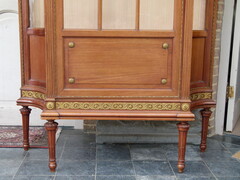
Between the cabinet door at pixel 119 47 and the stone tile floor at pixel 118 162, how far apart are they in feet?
1.90

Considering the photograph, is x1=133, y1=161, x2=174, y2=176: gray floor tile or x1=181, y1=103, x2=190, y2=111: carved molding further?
x1=133, y1=161, x2=174, y2=176: gray floor tile

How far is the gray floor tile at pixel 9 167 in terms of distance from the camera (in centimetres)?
251

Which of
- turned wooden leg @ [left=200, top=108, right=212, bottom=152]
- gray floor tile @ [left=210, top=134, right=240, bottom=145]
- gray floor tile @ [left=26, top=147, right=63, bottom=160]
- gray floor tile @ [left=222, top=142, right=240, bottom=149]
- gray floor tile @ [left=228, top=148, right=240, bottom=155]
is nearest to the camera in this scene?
gray floor tile @ [left=26, top=147, right=63, bottom=160]

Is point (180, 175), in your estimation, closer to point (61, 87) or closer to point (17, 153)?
point (61, 87)

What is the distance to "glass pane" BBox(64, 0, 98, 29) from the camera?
2.30m

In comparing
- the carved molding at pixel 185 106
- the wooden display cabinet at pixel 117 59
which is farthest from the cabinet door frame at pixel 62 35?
the carved molding at pixel 185 106

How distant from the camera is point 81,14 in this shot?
2.31 metres

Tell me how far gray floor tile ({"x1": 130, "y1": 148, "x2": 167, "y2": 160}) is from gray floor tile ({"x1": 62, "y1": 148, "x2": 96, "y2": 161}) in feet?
1.07

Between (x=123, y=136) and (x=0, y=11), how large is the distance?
1.67m

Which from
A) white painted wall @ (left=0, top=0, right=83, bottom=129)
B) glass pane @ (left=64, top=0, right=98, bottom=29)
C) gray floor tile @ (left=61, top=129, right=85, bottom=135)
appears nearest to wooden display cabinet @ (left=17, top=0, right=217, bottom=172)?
glass pane @ (left=64, top=0, right=98, bottom=29)

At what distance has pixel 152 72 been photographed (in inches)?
93.1

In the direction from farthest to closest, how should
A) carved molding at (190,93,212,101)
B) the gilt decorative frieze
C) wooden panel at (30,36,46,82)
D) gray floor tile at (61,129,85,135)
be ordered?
1. gray floor tile at (61,129,85,135)
2. carved molding at (190,93,212,101)
3. wooden panel at (30,36,46,82)
4. the gilt decorative frieze

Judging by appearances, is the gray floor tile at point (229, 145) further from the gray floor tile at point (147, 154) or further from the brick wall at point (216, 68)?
the gray floor tile at point (147, 154)

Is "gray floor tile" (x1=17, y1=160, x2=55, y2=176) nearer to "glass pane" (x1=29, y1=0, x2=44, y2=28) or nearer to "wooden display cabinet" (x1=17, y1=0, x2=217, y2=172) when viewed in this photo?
"wooden display cabinet" (x1=17, y1=0, x2=217, y2=172)
